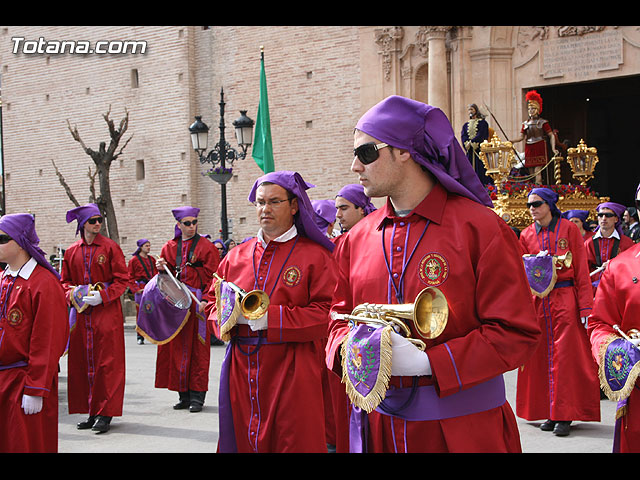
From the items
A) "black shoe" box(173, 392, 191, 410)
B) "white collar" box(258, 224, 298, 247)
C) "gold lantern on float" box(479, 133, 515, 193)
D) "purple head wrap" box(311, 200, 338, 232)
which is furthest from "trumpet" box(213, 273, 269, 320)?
"gold lantern on float" box(479, 133, 515, 193)

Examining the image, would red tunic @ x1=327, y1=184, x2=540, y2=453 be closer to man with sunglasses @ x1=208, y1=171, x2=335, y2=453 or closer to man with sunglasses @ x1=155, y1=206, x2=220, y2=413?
man with sunglasses @ x1=208, y1=171, x2=335, y2=453

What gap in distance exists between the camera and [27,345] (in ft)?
16.7

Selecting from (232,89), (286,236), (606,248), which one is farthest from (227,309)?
(232,89)

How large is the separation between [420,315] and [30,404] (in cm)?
314

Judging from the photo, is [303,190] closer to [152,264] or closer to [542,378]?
[542,378]

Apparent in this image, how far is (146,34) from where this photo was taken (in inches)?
1164

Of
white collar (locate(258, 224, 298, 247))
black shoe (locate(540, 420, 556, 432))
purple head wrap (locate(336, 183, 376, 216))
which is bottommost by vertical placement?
black shoe (locate(540, 420, 556, 432))

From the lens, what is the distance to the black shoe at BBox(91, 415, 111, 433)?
827cm

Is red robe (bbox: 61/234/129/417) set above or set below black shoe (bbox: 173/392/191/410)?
above

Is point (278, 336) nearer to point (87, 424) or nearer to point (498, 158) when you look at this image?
Result: point (87, 424)

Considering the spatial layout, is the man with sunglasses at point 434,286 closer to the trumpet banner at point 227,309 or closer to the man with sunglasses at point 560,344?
the trumpet banner at point 227,309

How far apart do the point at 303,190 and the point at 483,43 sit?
16385 mm

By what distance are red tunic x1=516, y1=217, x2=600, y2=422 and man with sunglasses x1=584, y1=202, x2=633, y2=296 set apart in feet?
7.13

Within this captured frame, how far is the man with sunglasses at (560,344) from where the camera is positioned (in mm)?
7812
